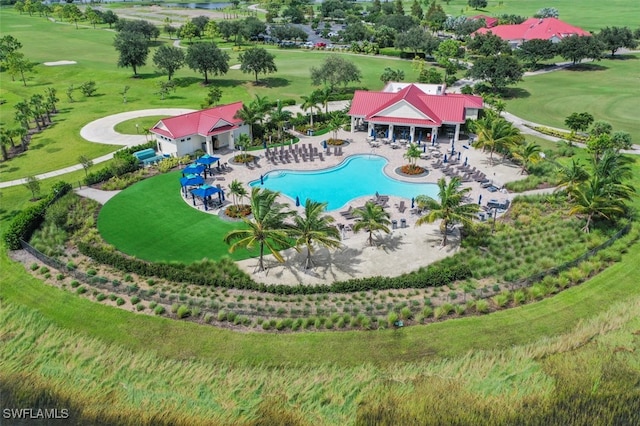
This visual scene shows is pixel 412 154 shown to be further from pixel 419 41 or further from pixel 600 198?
pixel 419 41

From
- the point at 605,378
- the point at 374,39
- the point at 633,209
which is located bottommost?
the point at 605,378

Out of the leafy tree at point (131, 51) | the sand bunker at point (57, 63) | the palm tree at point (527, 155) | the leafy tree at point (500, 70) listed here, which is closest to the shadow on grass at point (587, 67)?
the leafy tree at point (500, 70)

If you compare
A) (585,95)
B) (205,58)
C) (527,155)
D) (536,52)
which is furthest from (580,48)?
(205,58)

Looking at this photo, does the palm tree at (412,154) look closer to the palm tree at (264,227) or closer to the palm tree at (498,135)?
the palm tree at (498,135)

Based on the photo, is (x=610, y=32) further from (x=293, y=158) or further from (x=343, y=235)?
(x=343, y=235)

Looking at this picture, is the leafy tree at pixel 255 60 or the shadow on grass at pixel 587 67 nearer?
the leafy tree at pixel 255 60

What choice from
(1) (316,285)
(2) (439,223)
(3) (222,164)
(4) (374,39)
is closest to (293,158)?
(3) (222,164)

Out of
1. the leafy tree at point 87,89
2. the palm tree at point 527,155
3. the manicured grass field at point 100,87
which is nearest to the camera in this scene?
the palm tree at point 527,155
